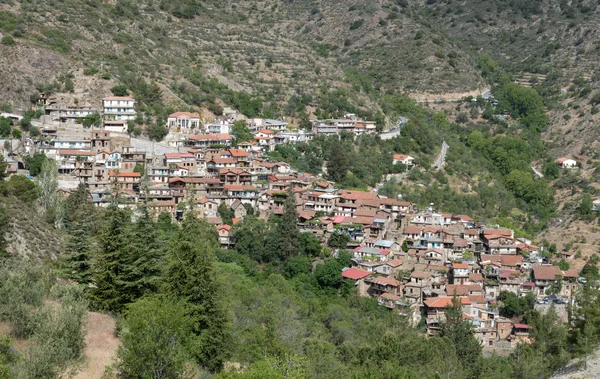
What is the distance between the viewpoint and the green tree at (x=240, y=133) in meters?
53.9

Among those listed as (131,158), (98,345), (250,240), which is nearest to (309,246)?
(250,240)

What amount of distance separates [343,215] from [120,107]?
59.4ft

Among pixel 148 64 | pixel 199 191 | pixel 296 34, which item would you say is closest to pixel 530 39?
pixel 296 34

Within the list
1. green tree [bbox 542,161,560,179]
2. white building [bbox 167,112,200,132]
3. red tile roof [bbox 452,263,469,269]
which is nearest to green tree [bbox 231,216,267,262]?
red tile roof [bbox 452,263,469,269]

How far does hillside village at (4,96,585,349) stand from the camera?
41.2 metres

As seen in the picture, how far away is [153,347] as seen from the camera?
16266 mm

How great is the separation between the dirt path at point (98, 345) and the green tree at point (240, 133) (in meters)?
32.7

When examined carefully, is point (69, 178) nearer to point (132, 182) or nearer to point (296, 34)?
point (132, 182)

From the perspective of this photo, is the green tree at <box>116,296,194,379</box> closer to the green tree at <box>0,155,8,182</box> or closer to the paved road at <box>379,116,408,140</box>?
the green tree at <box>0,155,8,182</box>

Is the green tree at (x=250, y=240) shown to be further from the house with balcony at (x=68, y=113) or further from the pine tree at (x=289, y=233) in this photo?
the house with balcony at (x=68, y=113)

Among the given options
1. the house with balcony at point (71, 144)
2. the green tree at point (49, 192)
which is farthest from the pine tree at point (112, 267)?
the house with balcony at point (71, 144)

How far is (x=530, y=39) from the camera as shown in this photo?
105 meters

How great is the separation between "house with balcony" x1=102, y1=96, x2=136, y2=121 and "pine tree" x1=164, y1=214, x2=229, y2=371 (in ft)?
109

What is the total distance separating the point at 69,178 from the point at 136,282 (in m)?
24.3
